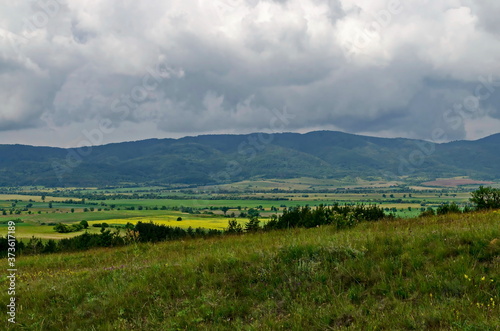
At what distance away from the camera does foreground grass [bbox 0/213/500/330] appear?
921cm

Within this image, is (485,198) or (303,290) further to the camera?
(485,198)

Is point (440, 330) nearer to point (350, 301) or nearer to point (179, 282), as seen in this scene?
point (350, 301)

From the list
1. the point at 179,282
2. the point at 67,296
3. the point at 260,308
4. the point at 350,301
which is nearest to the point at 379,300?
the point at 350,301

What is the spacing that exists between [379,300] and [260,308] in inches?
122

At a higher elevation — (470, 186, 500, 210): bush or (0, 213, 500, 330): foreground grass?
(470, 186, 500, 210): bush

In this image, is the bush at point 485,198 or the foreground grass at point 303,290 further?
the bush at point 485,198

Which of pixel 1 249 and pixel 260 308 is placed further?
pixel 1 249

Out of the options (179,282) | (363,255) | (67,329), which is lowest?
(67,329)

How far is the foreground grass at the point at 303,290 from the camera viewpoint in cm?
921

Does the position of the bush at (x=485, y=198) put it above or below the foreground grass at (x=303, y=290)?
above

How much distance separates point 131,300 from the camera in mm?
11867

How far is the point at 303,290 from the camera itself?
1098 cm

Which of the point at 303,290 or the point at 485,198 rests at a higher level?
the point at 485,198

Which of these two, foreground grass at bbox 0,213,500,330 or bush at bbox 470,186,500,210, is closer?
foreground grass at bbox 0,213,500,330
